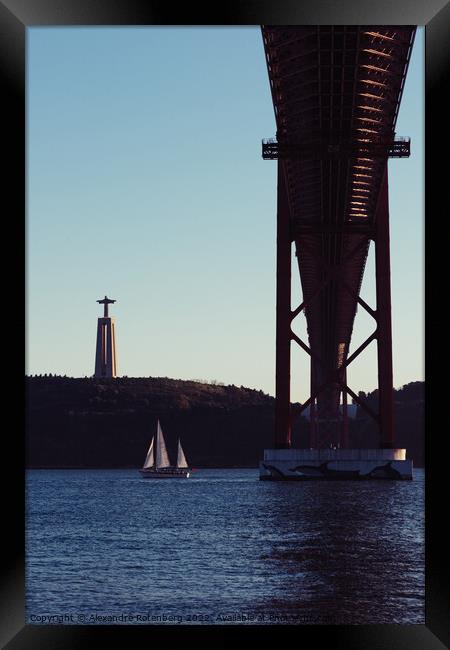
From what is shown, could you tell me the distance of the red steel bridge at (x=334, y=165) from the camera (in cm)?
3703

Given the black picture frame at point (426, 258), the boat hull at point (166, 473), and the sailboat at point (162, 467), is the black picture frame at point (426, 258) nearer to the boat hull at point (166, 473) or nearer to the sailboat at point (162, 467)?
the sailboat at point (162, 467)

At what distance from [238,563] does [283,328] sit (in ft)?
97.8

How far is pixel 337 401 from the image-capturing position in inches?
4205

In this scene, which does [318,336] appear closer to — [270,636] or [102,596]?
[102,596]

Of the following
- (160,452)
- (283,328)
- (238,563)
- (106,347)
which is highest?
(106,347)

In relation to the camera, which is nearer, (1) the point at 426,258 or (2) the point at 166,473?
(1) the point at 426,258

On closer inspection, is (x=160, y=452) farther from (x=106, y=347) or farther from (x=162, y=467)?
(x=106, y=347)

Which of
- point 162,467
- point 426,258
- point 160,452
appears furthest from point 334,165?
point 162,467

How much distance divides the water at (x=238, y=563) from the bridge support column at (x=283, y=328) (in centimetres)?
466

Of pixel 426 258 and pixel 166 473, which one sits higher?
pixel 426 258

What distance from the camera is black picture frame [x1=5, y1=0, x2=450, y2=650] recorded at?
7.85 m

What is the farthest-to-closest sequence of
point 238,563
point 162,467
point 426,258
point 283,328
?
point 162,467 → point 283,328 → point 238,563 → point 426,258

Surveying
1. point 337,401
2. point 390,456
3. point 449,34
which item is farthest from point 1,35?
point 337,401

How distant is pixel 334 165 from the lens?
155ft
